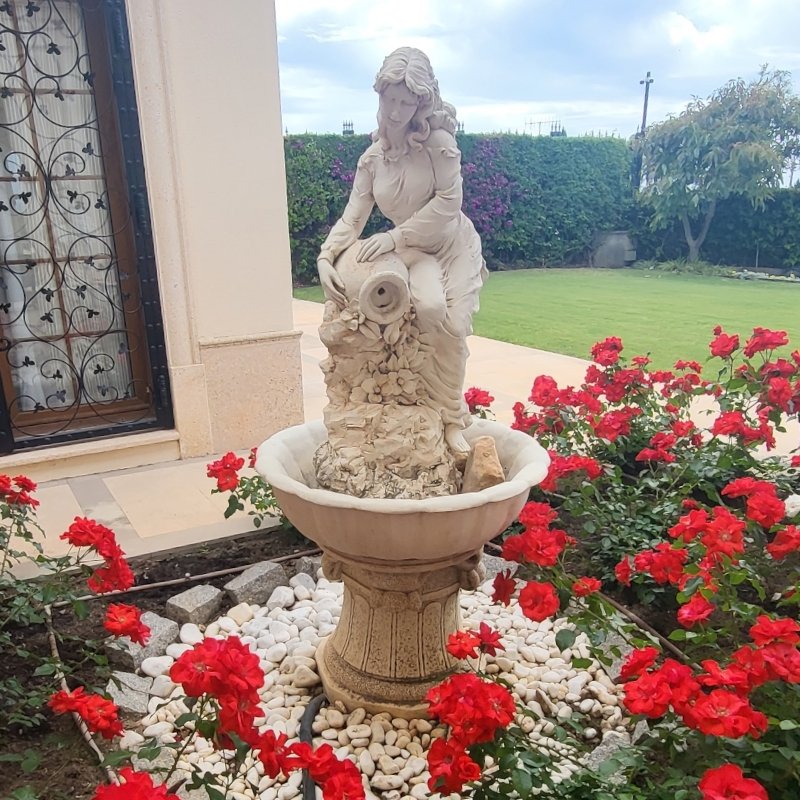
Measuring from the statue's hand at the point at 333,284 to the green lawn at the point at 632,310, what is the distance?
5.59 m

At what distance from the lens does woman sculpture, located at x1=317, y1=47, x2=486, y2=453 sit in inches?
82.6

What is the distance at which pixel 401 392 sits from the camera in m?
2.26

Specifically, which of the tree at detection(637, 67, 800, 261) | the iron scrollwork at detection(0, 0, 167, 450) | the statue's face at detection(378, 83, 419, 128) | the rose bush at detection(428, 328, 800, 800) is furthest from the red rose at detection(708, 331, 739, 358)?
the tree at detection(637, 67, 800, 261)

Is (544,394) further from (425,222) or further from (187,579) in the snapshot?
(187,579)

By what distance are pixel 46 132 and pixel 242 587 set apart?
298cm

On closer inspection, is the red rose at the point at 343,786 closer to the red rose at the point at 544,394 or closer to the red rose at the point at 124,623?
the red rose at the point at 124,623

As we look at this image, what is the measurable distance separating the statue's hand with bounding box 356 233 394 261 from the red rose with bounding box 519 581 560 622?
1.18 meters

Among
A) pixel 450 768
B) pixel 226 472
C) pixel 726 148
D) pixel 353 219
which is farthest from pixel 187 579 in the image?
pixel 726 148

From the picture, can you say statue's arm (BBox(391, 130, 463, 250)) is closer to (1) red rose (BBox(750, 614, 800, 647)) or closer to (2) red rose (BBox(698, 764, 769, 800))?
(1) red rose (BBox(750, 614, 800, 647))

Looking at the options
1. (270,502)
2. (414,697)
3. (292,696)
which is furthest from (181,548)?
(414,697)

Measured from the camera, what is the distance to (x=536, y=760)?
1.37 metres

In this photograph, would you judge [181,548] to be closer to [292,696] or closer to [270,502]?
[270,502]

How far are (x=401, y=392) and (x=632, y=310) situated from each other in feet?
30.7

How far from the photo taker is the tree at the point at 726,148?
15.8 m
